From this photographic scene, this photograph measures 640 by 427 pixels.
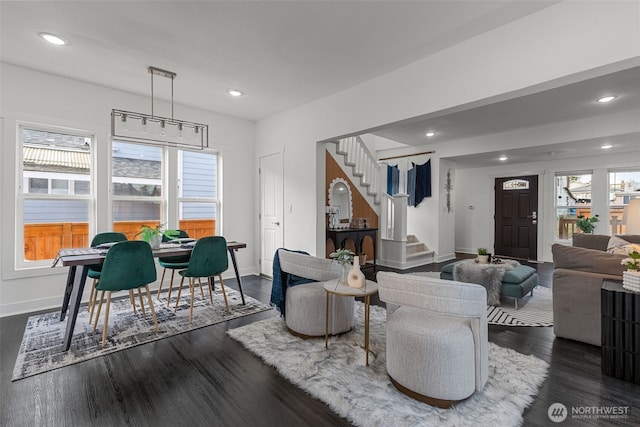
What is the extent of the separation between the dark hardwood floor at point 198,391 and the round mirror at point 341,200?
11.0 ft

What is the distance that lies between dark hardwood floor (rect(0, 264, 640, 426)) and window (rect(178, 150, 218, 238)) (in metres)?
2.49

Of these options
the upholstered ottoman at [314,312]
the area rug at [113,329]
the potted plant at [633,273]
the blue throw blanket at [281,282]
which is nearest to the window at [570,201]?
the potted plant at [633,273]

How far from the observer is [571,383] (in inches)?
83.8

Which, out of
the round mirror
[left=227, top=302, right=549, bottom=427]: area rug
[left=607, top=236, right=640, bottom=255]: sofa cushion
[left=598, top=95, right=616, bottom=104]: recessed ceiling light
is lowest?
[left=227, top=302, right=549, bottom=427]: area rug

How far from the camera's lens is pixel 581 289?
8.89ft

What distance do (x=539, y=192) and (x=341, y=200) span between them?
4.99 metres

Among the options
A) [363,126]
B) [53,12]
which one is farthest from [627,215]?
[53,12]

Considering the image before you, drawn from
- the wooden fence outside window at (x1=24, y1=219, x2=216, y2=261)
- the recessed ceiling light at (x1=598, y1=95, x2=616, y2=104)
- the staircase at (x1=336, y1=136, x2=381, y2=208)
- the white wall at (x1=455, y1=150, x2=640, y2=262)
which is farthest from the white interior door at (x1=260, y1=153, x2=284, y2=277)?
the white wall at (x1=455, y1=150, x2=640, y2=262)

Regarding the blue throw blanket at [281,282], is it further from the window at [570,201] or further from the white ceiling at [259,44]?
the window at [570,201]

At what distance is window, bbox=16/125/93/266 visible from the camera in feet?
11.8

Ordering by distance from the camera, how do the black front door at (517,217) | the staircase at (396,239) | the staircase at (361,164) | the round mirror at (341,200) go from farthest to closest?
the black front door at (517,217)
the staircase at (396,239)
the staircase at (361,164)
the round mirror at (341,200)

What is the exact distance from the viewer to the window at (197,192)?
15.8 ft

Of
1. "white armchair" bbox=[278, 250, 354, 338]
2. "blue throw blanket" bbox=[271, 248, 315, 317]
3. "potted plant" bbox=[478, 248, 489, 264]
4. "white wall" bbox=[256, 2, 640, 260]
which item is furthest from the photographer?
"potted plant" bbox=[478, 248, 489, 264]

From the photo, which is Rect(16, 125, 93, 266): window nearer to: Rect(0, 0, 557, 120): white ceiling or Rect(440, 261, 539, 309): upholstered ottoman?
Rect(0, 0, 557, 120): white ceiling
